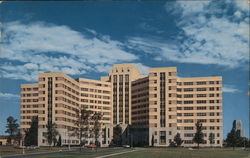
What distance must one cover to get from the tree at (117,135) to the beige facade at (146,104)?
Result: 155 inches

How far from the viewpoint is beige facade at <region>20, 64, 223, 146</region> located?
420 ft

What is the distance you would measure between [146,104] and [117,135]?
57.0 ft

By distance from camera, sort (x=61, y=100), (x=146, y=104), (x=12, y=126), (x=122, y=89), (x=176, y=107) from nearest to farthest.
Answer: (x=12, y=126), (x=61, y=100), (x=176, y=107), (x=146, y=104), (x=122, y=89)

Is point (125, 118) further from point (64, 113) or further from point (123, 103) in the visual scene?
point (64, 113)

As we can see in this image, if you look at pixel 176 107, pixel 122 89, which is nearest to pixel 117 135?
pixel 176 107

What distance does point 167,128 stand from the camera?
12925 cm

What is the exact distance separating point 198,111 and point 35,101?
2499 inches

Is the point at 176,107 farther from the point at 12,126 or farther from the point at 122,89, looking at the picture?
the point at 12,126

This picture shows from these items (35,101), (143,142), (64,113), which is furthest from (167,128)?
(35,101)

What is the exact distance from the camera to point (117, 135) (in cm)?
13075

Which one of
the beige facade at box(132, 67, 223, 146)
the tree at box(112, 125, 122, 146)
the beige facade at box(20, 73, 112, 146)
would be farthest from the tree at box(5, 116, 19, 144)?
the beige facade at box(132, 67, 223, 146)

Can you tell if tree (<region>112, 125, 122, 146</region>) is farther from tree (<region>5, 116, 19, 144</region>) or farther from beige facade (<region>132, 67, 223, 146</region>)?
tree (<region>5, 116, 19, 144</region>)

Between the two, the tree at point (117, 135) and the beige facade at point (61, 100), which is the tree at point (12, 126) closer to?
the beige facade at point (61, 100)

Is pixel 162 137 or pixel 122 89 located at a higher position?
pixel 122 89
